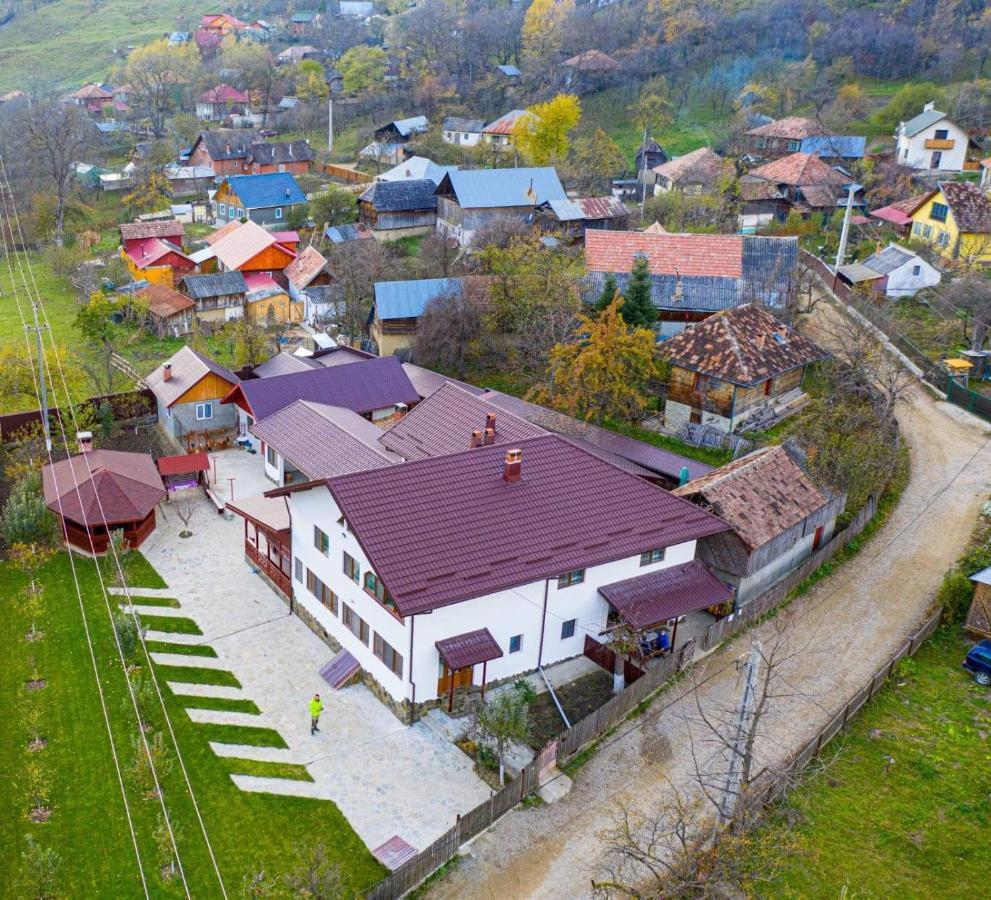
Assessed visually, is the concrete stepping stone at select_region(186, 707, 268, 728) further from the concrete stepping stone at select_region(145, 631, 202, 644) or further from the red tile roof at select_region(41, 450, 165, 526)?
the red tile roof at select_region(41, 450, 165, 526)

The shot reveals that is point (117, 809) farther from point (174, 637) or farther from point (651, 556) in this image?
point (651, 556)

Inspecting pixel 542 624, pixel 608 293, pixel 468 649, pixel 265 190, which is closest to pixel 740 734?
pixel 468 649

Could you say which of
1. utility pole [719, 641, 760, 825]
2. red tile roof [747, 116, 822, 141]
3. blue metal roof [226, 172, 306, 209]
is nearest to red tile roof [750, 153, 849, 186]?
red tile roof [747, 116, 822, 141]

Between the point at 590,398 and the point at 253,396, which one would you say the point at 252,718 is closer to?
the point at 253,396

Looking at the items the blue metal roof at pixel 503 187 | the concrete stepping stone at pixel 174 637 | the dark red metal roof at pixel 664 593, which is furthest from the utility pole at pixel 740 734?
the blue metal roof at pixel 503 187

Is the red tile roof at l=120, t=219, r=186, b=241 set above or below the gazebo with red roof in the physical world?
below

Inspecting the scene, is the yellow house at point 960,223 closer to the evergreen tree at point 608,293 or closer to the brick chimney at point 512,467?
the evergreen tree at point 608,293
